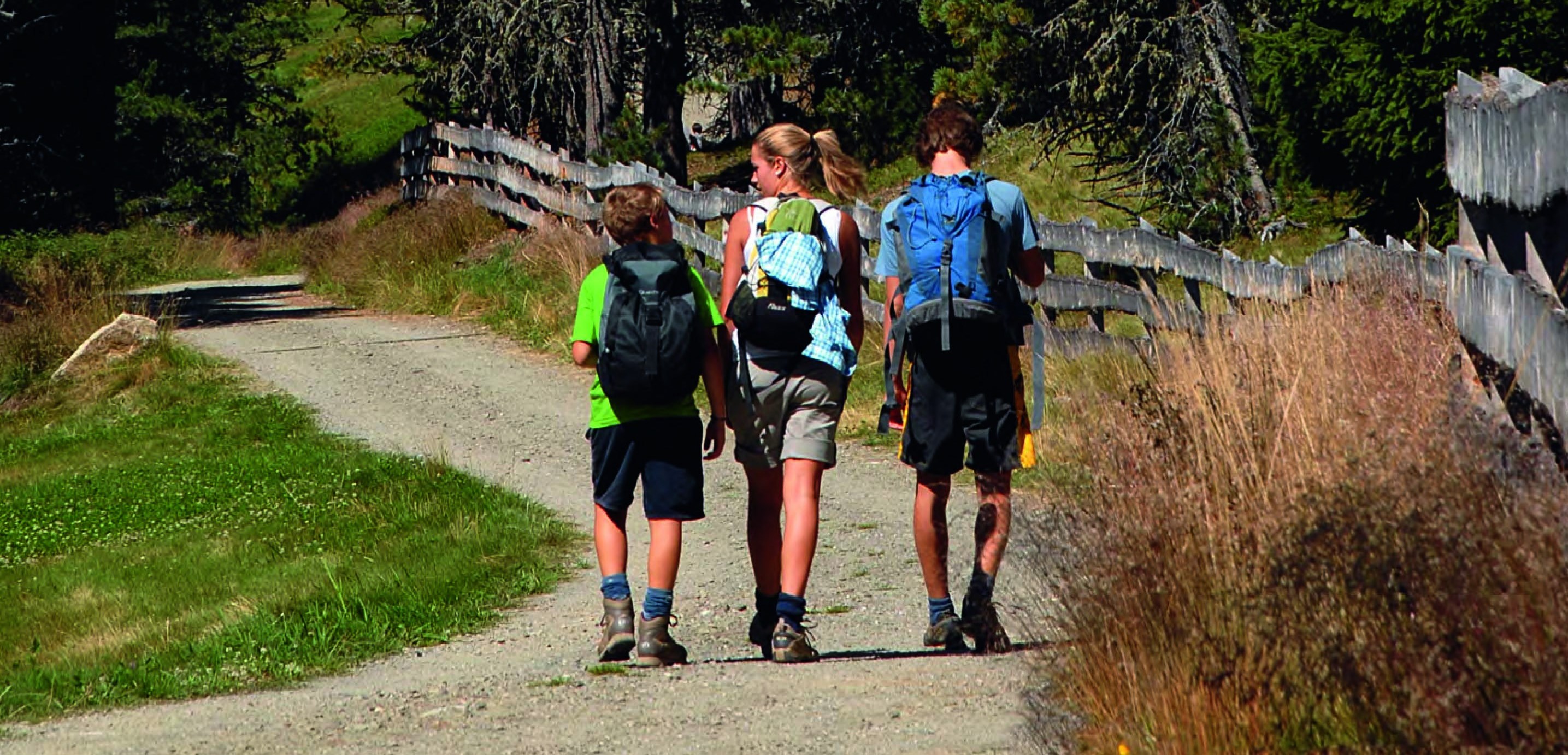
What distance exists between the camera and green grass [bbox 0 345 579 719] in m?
7.74

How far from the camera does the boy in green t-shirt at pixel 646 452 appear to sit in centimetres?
628

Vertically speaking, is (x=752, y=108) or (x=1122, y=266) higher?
(x=1122, y=266)

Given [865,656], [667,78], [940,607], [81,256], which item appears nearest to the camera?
[940,607]

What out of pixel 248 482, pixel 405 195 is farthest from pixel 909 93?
pixel 248 482

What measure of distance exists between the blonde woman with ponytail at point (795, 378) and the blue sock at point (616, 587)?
1.67 ft

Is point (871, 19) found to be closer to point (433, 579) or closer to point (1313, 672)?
point (433, 579)

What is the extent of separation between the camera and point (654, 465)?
6340mm

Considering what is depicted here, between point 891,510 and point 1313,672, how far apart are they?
241 inches

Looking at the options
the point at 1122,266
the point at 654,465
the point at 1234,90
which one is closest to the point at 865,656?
the point at 654,465

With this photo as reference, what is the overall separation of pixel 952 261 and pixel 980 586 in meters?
1.03

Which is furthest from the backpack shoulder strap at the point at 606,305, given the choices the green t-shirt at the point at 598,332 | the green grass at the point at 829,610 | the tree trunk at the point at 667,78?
the tree trunk at the point at 667,78

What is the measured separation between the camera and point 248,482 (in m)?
12.0

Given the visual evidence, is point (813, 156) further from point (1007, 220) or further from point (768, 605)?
point (768, 605)

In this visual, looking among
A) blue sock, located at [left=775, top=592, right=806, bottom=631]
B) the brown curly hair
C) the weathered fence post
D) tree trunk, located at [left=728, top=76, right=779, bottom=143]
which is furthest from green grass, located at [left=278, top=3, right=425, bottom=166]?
the weathered fence post
